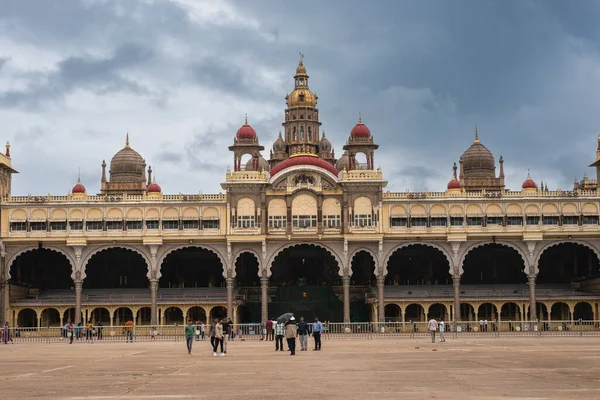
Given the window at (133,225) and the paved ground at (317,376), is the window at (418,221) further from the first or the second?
the paved ground at (317,376)

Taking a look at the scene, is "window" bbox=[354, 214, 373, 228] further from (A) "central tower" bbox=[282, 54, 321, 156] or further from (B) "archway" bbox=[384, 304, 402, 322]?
(A) "central tower" bbox=[282, 54, 321, 156]

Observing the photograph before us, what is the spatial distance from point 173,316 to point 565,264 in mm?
39327

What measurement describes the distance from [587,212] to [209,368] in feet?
201

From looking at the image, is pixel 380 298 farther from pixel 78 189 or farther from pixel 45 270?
pixel 45 270

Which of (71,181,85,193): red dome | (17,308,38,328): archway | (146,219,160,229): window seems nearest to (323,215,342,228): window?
(146,219,160,229): window

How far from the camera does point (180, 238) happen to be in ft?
274

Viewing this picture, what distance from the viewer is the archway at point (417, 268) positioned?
91438 millimetres

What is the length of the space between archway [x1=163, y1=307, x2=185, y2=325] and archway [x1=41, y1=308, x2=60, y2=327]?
1073 centimetres

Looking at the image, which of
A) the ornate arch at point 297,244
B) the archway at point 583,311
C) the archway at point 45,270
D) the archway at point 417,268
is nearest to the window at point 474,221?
the archway at point 417,268

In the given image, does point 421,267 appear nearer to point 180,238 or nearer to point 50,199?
point 180,238

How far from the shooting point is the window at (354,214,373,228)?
275 feet

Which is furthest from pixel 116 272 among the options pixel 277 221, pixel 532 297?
pixel 532 297

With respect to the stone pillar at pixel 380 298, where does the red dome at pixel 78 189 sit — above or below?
above

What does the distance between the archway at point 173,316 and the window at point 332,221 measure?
16.8 m
